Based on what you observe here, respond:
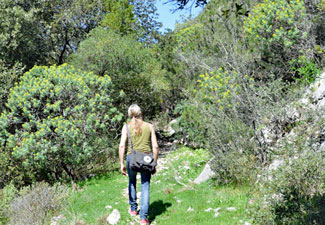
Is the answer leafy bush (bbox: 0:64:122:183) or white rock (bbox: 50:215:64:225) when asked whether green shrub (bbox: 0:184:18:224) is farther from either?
white rock (bbox: 50:215:64:225)

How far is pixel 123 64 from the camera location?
17391mm

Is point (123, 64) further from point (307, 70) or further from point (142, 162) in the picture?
point (142, 162)

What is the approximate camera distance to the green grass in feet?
19.8

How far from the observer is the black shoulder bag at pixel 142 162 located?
18.3 ft

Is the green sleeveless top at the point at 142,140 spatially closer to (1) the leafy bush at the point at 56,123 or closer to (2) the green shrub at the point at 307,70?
(1) the leafy bush at the point at 56,123

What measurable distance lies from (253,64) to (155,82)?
22.4 ft

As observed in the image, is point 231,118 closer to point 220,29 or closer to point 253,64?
point 253,64

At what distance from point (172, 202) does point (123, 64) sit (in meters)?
11.3

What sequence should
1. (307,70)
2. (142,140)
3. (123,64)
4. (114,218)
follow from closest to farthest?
1. (142,140)
2. (114,218)
3. (307,70)
4. (123,64)

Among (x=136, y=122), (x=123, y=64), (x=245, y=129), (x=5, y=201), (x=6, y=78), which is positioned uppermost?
(x=123, y=64)

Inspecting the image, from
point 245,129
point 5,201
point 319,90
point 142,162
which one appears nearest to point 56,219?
point 5,201

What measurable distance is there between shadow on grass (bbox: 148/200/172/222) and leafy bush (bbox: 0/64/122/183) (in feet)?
15.5

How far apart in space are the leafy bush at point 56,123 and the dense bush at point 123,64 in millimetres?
4218

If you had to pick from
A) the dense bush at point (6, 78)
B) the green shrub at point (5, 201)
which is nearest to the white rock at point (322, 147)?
the green shrub at point (5, 201)
